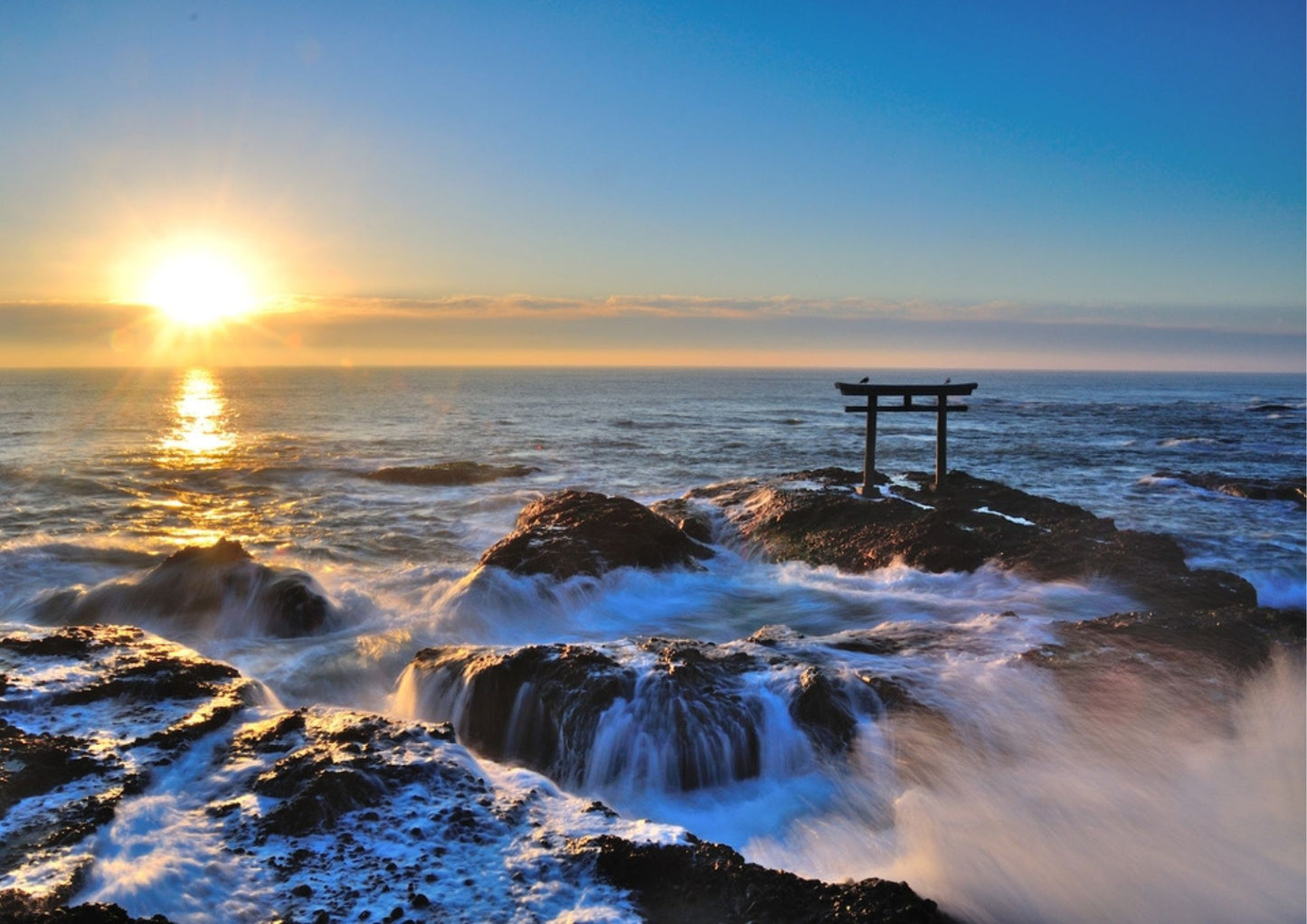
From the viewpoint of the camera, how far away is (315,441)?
40.0m

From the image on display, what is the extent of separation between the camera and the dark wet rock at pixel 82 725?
18.3 ft

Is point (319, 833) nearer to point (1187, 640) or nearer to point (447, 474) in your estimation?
point (1187, 640)

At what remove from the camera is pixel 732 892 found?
5098 mm

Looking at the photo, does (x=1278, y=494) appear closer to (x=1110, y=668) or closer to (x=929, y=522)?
(x=929, y=522)

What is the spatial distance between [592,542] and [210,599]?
5.90 meters

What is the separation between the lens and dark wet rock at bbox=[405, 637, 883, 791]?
7.79 m

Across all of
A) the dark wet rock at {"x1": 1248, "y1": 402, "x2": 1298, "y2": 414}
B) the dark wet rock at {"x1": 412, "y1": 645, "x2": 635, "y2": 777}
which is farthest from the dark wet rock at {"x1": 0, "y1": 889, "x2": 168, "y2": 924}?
the dark wet rock at {"x1": 1248, "y1": 402, "x2": 1298, "y2": 414}

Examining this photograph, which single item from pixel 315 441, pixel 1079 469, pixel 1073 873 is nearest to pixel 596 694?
pixel 1073 873

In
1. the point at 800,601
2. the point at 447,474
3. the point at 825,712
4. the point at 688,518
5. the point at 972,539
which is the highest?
the point at 972,539

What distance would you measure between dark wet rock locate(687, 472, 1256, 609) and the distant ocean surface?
54 centimetres

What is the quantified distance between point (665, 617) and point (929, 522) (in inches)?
208

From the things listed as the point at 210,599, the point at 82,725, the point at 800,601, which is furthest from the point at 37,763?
the point at 800,601

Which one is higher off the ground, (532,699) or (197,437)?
(532,699)

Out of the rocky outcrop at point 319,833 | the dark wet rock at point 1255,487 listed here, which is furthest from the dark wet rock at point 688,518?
the dark wet rock at point 1255,487
